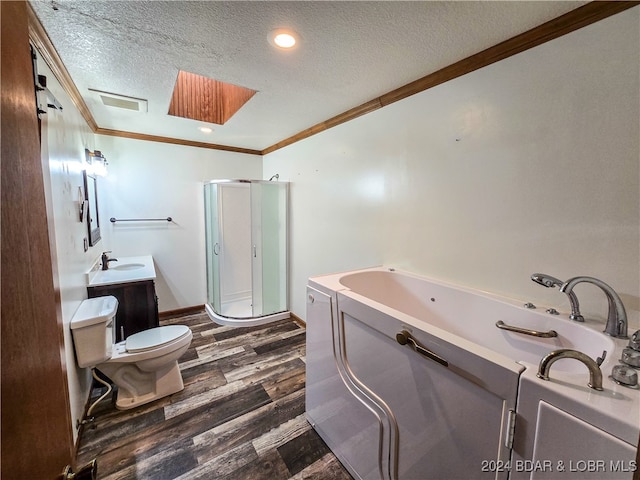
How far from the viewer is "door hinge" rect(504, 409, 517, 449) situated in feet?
2.67

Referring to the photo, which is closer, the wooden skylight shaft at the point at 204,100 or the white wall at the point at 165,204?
the wooden skylight shaft at the point at 204,100

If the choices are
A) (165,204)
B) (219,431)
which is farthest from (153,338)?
(165,204)

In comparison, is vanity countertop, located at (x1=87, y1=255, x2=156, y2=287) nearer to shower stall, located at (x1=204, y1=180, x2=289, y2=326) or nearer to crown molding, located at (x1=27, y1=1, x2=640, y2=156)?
shower stall, located at (x1=204, y1=180, x2=289, y2=326)

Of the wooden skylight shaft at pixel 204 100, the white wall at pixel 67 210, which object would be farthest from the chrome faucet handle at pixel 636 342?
the wooden skylight shaft at pixel 204 100

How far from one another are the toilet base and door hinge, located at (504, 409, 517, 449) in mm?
2153

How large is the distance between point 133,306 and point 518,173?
10.1 feet

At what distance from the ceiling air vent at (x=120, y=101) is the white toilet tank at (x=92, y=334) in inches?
64.5

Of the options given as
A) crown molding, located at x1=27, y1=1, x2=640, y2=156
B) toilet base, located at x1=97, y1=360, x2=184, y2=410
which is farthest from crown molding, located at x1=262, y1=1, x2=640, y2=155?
toilet base, located at x1=97, y1=360, x2=184, y2=410

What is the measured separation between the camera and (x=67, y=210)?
5.47 ft

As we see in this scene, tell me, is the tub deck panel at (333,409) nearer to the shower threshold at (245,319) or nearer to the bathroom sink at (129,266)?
the shower threshold at (245,319)

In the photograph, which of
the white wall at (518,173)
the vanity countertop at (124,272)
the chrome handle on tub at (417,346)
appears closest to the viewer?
the chrome handle on tub at (417,346)

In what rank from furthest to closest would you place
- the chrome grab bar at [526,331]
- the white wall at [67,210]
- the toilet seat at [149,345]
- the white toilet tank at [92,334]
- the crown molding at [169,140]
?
the crown molding at [169,140] < the toilet seat at [149,345] < the white toilet tank at [92,334] < the white wall at [67,210] < the chrome grab bar at [526,331]

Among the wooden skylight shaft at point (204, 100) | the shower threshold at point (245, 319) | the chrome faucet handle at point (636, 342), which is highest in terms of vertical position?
the wooden skylight shaft at point (204, 100)

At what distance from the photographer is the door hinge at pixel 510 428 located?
81 centimetres
